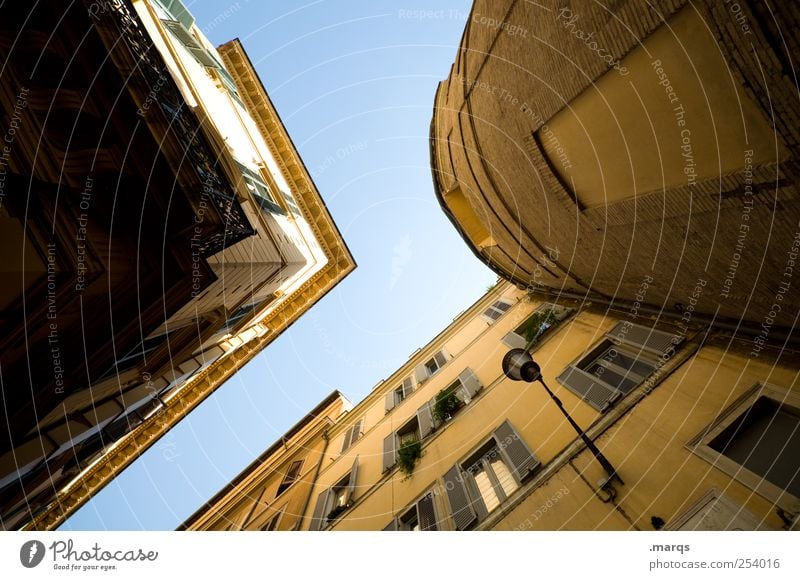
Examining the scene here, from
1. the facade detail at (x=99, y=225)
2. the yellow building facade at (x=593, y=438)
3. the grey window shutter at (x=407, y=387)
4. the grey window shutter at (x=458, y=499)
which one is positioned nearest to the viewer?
the yellow building facade at (x=593, y=438)

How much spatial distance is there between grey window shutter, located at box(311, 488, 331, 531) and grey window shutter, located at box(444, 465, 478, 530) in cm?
451

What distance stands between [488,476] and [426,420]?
3.51 metres

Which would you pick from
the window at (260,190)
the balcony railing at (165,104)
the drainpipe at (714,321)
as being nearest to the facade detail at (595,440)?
the drainpipe at (714,321)

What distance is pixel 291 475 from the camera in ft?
49.1

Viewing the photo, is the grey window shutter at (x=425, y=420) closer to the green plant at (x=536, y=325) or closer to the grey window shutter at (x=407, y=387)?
the grey window shutter at (x=407, y=387)

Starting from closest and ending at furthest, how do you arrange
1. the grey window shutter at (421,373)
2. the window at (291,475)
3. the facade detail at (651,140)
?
the facade detail at (651,140), the grey window shutter at (421,373), the window at (291,475)

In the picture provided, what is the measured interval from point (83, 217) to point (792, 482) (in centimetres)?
940

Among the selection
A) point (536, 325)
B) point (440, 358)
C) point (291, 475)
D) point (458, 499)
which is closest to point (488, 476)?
point (458, 499)

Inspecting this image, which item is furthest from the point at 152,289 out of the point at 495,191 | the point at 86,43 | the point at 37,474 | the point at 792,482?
the point at 792,482

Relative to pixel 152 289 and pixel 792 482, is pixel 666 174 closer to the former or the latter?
pixel 792 482

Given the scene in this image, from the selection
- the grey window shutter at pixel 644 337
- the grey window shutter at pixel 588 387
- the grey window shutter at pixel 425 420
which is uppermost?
the grey window shutter at pixel 644 337

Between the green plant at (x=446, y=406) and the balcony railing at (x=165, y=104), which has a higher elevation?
the balcony railing at (x=165, y=104)

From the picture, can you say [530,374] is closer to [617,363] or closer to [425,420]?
[617,363]

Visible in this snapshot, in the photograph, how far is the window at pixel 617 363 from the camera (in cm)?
629
